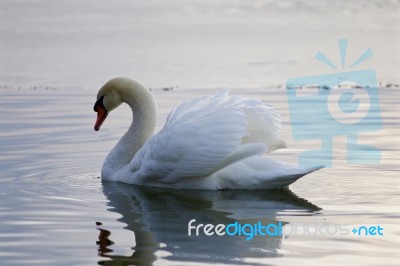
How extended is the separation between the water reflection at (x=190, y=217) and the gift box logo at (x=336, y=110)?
1.57m

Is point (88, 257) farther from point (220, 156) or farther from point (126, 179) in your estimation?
point (126, 179)

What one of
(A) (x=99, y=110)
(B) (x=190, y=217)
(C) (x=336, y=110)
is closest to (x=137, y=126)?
(A) (x=99, y=110)

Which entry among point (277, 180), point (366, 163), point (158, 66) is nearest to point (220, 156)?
point (277, 180)

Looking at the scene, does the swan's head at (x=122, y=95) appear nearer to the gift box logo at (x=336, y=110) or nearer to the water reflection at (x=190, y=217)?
the water reflection at (x=190, y=217)

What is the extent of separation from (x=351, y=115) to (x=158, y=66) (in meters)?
4.57

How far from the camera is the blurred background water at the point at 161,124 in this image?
5.98 meters

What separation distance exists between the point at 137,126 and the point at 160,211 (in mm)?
1973

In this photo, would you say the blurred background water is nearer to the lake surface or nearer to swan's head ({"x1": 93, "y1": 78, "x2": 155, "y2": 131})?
the lake surface

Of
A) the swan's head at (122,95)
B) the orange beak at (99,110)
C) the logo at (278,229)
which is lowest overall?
the logo at (278,229)

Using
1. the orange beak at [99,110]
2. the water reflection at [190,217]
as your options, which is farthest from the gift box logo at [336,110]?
the orange beak at [99,110]

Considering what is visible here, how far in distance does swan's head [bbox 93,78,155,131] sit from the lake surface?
60cm

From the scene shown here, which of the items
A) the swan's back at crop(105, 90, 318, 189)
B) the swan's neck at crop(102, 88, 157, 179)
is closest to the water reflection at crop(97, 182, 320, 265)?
the swan's back at crop(105, 90, 318, 189)

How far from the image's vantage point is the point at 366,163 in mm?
8984

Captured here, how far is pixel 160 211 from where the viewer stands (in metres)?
7.16
